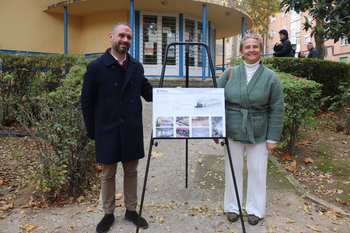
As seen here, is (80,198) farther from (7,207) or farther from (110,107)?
(110,107)

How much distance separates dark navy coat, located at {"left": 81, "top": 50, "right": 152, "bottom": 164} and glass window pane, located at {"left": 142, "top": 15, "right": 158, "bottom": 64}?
992cm

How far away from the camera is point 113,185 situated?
308cm

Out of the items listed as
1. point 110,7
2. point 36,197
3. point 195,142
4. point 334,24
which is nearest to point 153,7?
point 110,7

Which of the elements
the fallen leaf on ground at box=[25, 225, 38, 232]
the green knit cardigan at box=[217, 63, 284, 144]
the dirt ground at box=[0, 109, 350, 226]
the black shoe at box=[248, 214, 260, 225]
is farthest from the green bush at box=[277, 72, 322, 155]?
the fallen leaf on ground at box=[25, 225, 38, 232]

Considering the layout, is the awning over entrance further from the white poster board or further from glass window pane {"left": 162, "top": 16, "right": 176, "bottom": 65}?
the white poster board

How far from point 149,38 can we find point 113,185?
34.0ft

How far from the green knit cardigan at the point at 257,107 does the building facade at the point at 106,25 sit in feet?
27.8

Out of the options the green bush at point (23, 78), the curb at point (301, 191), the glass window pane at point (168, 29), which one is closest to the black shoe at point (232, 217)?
the curb at point (301, 191)

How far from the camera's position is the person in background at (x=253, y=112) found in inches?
118

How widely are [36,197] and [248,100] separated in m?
3.05

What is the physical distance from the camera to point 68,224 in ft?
10.6

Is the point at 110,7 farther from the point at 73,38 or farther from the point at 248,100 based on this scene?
the point at 248,100

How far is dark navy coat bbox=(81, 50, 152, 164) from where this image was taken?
287 cm

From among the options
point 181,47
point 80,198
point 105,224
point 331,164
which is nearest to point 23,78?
point 80,198
